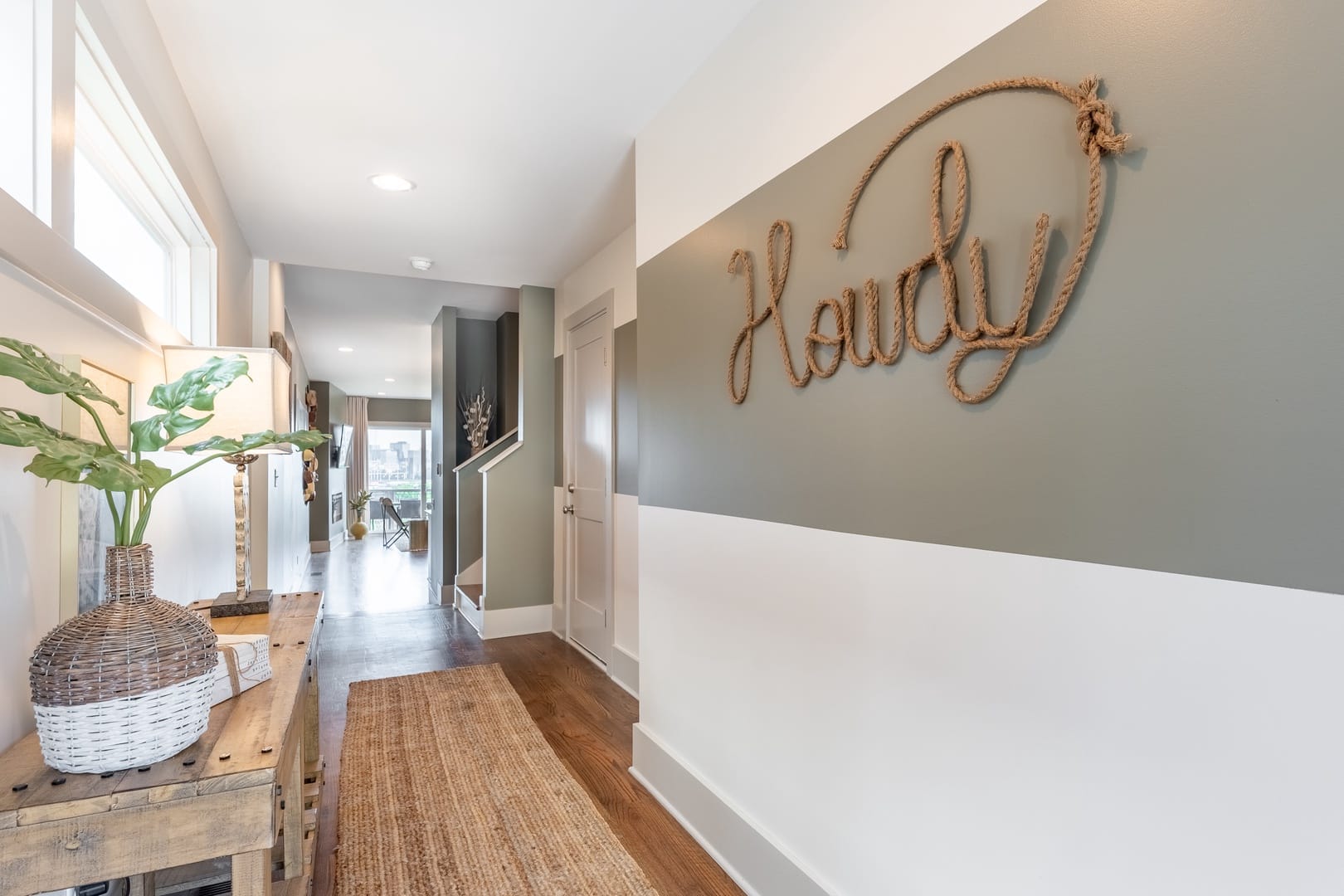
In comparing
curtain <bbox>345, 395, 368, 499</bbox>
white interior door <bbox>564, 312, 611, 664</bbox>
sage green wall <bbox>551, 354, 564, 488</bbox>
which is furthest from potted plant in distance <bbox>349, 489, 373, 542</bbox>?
white interior door <bbox>564, 312, 611, 664</bbox>

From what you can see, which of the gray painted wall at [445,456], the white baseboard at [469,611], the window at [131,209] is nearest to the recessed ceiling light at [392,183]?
the window at [131,209]

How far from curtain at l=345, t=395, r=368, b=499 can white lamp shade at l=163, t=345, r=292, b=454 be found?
37.1 ft

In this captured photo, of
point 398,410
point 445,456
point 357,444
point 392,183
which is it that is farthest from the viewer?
point 398,410

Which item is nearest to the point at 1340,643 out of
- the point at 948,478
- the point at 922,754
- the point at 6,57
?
the point at 948,478

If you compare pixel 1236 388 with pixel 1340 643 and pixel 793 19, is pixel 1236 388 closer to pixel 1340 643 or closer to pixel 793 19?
pixel 1340 643

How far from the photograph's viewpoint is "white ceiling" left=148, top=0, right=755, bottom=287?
6.09 ft

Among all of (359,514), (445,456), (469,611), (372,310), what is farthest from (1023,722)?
(359,514)

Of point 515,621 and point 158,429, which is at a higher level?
point 158,429

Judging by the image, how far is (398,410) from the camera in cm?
1299

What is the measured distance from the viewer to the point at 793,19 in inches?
66.1

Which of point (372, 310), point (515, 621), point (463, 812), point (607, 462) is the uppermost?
point (372, 310)

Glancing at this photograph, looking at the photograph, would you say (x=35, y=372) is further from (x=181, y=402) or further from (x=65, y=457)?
(x=181, y=402)

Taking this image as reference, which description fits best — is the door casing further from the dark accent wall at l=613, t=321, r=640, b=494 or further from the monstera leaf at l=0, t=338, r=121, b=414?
the monstera leaf at l=0, t=338, r=121, b=414

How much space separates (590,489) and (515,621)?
124 centimetres
